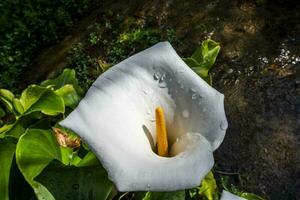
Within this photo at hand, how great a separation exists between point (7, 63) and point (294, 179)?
2.03 metres

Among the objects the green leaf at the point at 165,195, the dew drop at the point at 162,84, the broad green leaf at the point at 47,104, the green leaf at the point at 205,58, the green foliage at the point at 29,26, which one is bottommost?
the green foliage at the point at 29,26

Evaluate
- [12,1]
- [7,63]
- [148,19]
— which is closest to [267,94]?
[148,19]

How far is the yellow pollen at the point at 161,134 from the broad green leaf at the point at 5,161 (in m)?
0.49

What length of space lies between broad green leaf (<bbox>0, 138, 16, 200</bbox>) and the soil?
1117mm

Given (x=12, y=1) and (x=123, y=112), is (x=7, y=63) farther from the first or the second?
(x=123, y=112)

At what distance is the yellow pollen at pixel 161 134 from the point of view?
→ 1487 mm

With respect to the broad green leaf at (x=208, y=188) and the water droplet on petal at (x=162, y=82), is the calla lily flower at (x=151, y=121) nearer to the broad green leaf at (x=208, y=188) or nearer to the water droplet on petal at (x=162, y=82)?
the water droplet on petal at (x=162, y=82)

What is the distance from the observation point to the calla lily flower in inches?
52.2

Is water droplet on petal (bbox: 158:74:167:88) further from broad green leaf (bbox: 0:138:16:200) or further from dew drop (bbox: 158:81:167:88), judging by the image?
broad green leaf (bbox: 0:138:16:200)

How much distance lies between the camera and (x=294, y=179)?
235 cm

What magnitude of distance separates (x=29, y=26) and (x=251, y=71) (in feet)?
5.56

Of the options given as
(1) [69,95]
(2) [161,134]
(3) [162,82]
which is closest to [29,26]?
(1) [69,95]

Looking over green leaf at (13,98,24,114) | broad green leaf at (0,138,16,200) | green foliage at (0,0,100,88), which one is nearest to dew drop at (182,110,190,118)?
broad green leaf at (0,138,16,200)

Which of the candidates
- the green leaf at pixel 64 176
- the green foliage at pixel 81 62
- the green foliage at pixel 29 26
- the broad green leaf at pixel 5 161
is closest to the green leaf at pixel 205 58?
the green leaf at pixel 64 176
